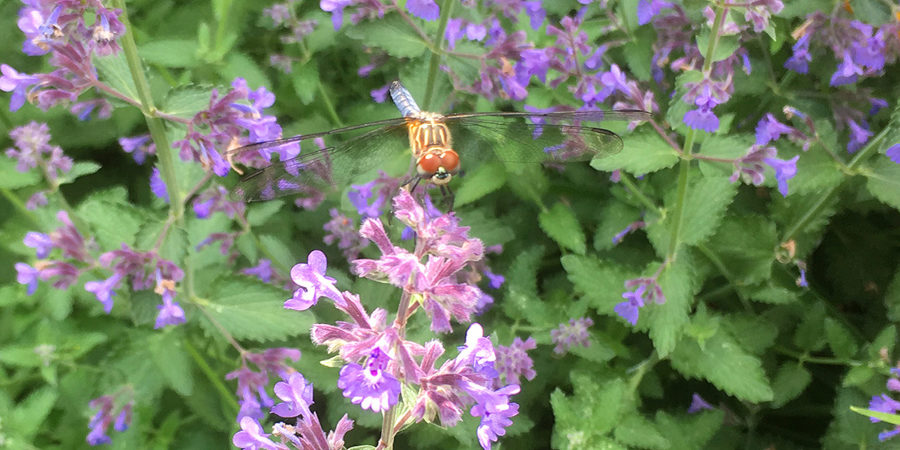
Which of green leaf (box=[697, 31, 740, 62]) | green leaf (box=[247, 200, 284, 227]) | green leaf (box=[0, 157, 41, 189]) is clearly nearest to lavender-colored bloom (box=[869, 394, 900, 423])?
green leaf (box=[697, 31, 740, 62])

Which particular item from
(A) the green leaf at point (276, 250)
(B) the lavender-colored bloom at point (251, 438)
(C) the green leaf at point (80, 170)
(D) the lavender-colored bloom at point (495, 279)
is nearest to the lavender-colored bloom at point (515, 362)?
(D) the lavender-colored bloom at point (495, 279)

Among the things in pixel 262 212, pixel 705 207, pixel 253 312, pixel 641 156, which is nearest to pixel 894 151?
pixel 705 207

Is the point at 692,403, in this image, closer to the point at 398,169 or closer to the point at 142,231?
the point at 398,169

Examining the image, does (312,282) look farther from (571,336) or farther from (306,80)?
(306,80)

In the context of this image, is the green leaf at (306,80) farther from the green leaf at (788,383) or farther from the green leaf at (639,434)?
the green leaf at (788,383)

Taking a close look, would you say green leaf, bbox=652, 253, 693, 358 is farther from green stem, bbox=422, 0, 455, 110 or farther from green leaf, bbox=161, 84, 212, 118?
green leaf, bbox=161, 84, 212, 118

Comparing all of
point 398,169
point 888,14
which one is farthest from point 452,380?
point 888,14
